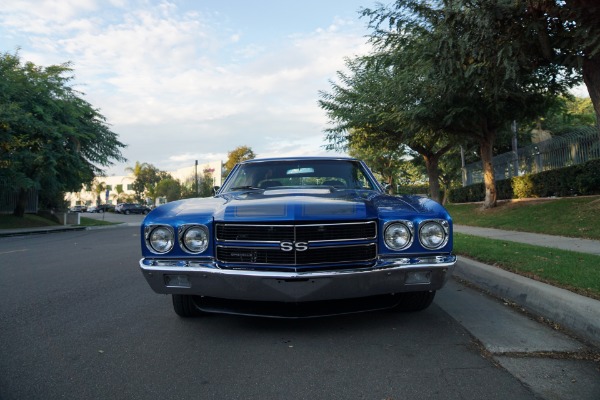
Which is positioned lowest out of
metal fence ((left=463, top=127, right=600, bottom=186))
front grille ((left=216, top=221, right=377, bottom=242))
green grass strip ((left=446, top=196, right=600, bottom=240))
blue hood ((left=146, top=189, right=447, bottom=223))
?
green grass strip ((left=446, top=196, right=600, bottom=240))

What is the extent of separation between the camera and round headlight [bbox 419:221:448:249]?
360 cm

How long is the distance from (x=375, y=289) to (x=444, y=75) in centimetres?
876

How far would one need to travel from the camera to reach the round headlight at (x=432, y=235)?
3600 mm

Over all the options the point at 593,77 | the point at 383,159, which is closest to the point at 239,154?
the point at 383,159

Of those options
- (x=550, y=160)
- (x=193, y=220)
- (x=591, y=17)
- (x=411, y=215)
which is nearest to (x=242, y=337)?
(x=193, y=220)

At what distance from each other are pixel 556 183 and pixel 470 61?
664cm

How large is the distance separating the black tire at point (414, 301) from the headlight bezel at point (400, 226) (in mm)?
639

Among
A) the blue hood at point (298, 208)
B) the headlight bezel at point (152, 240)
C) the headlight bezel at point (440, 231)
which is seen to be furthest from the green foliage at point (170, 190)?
the headlight bezel at point (440, 231)

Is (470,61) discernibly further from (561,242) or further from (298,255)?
(298,255)

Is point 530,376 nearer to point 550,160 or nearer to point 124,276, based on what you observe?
point 124,276

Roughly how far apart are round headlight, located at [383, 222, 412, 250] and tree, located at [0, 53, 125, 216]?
19.7m

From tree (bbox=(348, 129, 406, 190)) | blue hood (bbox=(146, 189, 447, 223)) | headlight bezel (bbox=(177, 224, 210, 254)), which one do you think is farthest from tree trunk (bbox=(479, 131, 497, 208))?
headlight bezel (bbox=(177, 224, 210, 254))

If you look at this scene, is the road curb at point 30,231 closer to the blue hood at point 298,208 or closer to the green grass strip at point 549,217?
the green grass strip at point 549,217

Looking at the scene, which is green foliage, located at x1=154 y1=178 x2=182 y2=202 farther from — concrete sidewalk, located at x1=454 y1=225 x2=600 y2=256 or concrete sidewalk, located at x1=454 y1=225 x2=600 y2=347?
concrete sidewalk, located at x1=454 y1=225 x2=600 y2=347
